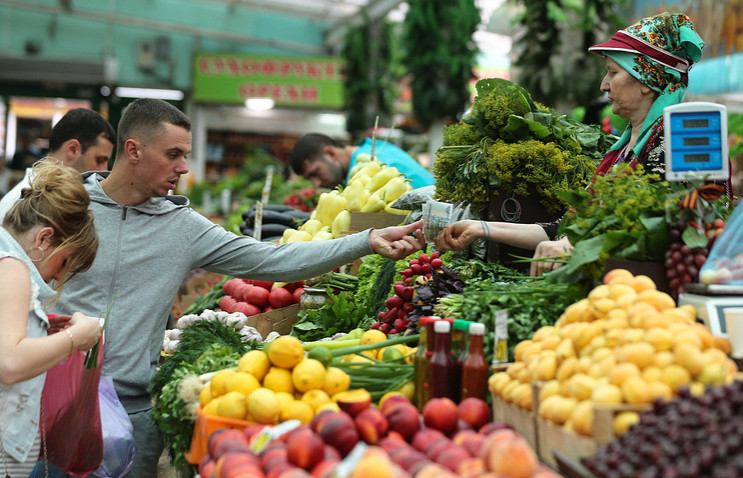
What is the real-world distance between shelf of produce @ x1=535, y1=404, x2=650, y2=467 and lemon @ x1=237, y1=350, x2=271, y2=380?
0.83 metres

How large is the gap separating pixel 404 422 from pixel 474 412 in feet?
0.60

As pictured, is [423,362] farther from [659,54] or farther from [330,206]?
[330,206]

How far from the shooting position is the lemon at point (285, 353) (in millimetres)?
1918

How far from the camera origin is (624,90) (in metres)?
2.61

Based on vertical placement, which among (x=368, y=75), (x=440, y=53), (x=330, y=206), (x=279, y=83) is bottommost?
(x=330, y=206)

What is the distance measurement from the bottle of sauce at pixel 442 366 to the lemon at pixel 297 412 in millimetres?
328

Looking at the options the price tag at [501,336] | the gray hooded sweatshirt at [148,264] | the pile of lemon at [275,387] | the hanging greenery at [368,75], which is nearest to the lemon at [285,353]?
the pile of lemon at [275,387]

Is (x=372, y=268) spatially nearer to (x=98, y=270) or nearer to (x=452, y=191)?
(x=452, y=191)

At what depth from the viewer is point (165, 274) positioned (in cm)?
279

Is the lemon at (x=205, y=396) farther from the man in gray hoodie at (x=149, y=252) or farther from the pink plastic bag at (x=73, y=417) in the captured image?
the man in gray hoodie at (x=149, y=252)

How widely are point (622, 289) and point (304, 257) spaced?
1.48 m

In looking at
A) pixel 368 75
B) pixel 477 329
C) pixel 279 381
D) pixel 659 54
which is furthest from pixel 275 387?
pixel 368 75

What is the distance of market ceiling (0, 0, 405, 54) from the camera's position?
13359 millimetres

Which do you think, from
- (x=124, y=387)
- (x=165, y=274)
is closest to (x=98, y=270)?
(x=165, y=274)
